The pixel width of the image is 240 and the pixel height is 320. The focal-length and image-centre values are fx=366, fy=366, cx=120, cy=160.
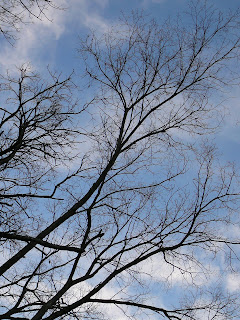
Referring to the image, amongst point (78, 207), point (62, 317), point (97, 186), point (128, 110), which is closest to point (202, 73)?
point (128, 110)

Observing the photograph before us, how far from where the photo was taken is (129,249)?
5.60 m

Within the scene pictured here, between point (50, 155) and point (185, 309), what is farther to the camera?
point (50, 155)

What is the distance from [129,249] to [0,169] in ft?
7.54

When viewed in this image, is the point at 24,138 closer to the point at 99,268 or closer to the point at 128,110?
the point at 128,110

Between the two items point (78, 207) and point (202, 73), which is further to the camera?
point (202, 73)

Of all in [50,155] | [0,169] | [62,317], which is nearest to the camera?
[62,317]

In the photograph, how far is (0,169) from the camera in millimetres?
5496

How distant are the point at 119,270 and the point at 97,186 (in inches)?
49.5

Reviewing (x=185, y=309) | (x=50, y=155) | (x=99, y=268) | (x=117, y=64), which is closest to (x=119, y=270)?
(x=99, y=268)

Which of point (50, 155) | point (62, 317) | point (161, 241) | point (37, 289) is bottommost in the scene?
point (62, 317)

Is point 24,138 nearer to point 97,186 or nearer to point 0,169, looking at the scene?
point 0,169

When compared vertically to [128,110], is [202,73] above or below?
above

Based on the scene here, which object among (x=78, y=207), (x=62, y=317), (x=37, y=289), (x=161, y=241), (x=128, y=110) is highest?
(x=128, y=110)

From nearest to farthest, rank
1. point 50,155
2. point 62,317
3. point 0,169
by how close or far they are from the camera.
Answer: point 62,317 → point 0,169 → point 50,155
